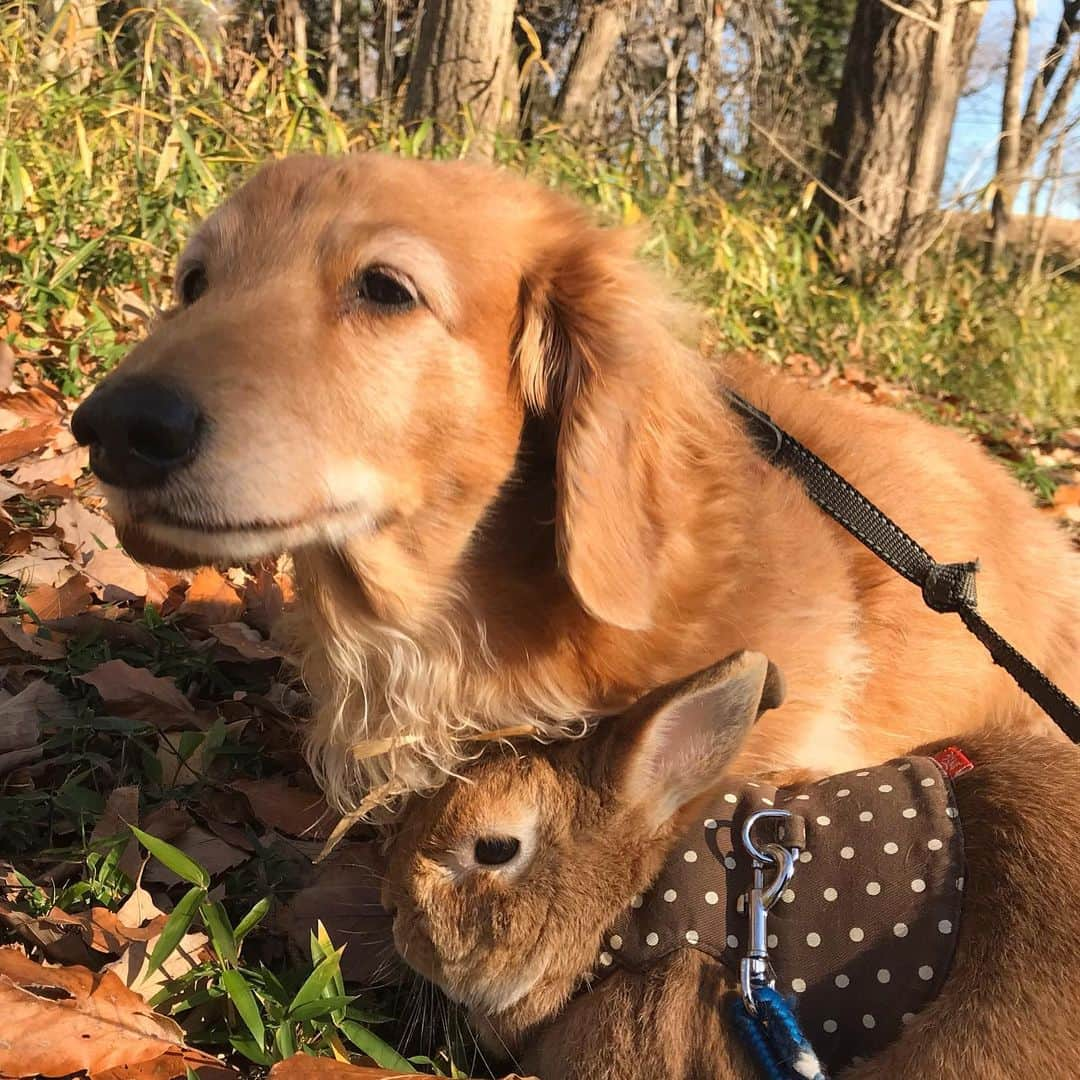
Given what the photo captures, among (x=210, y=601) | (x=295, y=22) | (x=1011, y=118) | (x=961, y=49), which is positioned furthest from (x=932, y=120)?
(x=210, y=601)

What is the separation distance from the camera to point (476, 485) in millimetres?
2262

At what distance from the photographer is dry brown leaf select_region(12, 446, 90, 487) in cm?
367

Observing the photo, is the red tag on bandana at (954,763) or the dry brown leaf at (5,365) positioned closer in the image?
the red tag on bandana at (954,763)

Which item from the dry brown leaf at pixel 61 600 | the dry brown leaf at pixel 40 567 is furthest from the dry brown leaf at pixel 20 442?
the dry brown leaf at pixel 61 600

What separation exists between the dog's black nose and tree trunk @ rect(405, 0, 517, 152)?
582 cm

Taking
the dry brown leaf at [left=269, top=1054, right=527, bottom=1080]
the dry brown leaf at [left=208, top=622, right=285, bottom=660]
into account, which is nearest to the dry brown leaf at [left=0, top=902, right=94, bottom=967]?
the dry brown leaf at [left=269, top=1054, right=527, bottom=1080]

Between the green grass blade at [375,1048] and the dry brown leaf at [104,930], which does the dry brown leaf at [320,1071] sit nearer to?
the green grass blade at [375,1048]

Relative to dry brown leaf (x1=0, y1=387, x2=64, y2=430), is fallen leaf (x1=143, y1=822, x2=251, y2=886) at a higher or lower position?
lower

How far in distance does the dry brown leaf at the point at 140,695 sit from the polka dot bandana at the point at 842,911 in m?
1.50

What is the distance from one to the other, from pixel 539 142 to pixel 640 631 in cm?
597

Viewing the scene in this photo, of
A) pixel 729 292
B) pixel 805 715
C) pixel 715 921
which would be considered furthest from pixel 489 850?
pixel 729 292

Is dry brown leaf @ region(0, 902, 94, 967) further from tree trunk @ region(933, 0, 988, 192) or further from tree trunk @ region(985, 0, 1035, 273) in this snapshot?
tree trunk @ region(985, 0, 1035, 273)

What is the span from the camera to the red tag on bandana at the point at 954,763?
2.07 metres

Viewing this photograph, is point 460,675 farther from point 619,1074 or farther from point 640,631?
point 619,1074
